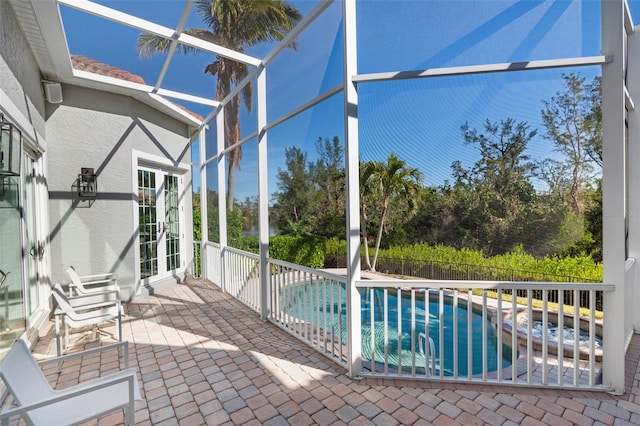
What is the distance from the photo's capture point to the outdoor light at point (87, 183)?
4.87 meters

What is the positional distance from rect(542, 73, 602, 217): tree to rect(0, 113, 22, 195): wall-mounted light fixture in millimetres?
4564

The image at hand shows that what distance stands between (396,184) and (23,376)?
3111mm

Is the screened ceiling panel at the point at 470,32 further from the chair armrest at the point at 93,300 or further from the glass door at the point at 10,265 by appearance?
the chair armrest at the point at 93,300

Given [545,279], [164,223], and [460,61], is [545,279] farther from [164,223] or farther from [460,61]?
[164,223]

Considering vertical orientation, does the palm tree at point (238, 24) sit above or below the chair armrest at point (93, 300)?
above

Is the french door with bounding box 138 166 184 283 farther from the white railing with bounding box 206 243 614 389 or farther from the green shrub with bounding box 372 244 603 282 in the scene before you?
the green shrub with bounding box 372 244 603 282

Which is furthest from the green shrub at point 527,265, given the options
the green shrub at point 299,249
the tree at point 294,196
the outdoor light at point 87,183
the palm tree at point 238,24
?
the outdoor light at point 87,183

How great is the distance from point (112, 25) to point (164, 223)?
147 inches

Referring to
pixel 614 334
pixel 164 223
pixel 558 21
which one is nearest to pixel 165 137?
pixel 164 223

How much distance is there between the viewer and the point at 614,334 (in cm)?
251

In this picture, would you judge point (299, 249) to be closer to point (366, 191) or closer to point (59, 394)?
point (366, 191)

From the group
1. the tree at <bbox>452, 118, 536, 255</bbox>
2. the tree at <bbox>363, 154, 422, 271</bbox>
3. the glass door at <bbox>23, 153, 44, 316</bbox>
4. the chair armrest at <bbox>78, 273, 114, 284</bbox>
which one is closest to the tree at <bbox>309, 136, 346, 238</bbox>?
the tree at <bbox>363, 154, 422, 271</bbox>

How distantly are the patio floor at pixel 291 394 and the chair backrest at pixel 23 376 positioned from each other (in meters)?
0.60

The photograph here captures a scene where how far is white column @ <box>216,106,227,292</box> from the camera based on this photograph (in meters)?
5.79
